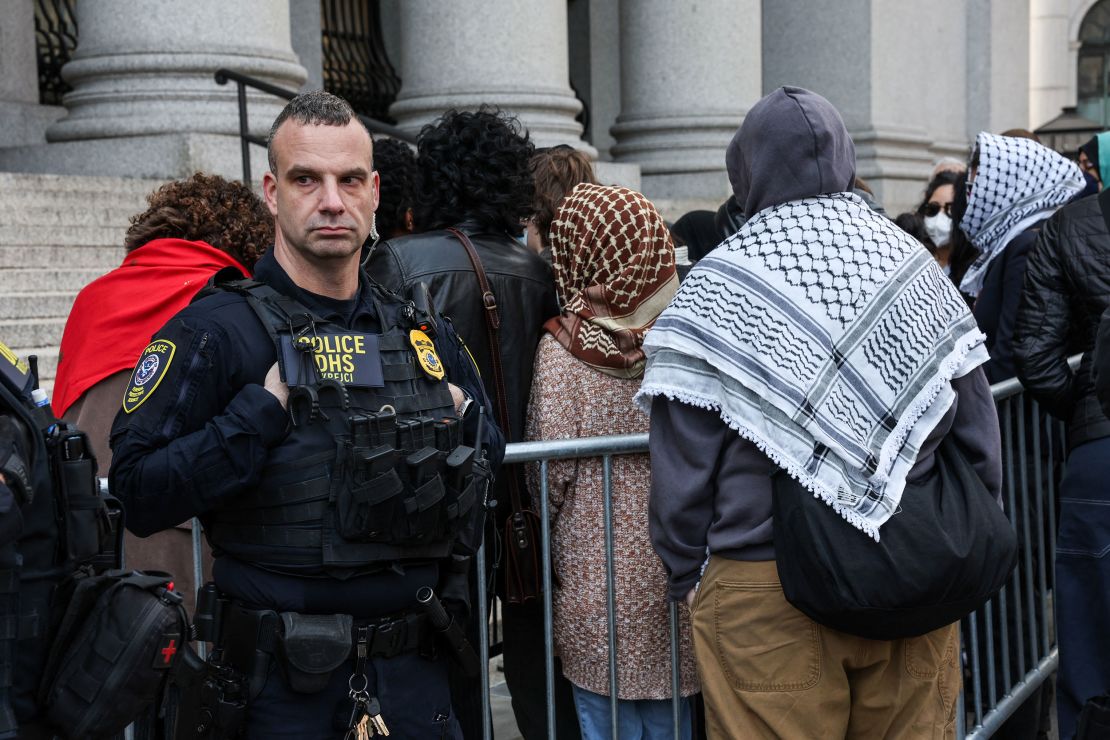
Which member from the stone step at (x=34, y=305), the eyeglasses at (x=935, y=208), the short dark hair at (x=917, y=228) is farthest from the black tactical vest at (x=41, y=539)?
the eyeglasses at (x=935, y=208)

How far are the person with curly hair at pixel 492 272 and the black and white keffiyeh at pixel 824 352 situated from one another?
2.79 feet

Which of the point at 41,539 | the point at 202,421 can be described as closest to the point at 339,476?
the point at 202,421

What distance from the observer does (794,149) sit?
279cm

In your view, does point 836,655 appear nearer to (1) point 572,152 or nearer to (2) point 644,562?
(2) point 644,562

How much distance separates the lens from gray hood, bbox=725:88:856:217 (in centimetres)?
279

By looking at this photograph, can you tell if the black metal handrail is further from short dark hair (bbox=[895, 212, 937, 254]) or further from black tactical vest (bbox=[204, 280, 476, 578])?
black tactical vest (bbox=[204, 280, 476, 578])

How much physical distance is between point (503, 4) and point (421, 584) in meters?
7.50

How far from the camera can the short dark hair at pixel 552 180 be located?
413cm

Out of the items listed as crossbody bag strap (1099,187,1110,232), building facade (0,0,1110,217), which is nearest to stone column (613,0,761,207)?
building facade (0,0,1110,217)

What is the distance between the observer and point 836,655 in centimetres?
275

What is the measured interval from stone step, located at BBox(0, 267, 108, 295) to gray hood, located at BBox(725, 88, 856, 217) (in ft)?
15.1

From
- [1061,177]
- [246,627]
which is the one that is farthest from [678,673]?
[1061,177]

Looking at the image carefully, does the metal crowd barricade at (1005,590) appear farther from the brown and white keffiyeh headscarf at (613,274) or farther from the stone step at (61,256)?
the stone step at (61,256)

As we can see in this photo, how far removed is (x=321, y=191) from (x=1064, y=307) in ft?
9.09
